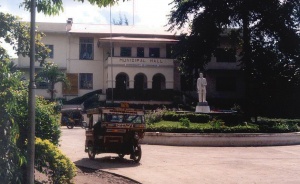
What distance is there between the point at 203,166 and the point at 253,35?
23.0 meters

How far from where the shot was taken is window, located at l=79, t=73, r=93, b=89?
44.9 meters

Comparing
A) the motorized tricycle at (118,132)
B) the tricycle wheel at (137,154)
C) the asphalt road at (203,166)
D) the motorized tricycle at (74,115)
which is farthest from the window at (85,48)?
the tricycle wheel at (137,154)

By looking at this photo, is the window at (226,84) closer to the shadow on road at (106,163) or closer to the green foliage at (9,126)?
the shadow on road at (106,163)

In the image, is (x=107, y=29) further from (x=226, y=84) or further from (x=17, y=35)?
(x=17, y=35)

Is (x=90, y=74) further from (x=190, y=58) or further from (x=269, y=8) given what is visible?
(x=269, y=8)

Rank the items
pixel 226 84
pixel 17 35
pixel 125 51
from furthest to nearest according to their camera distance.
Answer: pixel 226 84 < pixel 125 51 < pixel 17 35

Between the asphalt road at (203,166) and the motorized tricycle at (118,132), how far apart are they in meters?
0.48

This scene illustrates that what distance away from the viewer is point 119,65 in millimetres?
42625

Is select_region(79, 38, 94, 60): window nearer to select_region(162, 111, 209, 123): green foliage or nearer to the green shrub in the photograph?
select_region(162, 111, 209, 123): green foliage

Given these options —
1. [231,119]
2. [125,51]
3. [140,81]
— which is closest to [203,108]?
[231,119]

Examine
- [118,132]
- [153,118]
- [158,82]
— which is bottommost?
[118,132]

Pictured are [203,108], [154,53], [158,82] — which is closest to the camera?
[203,108]

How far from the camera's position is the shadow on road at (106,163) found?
13318mm

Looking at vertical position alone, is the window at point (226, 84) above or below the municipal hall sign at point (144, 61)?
below
